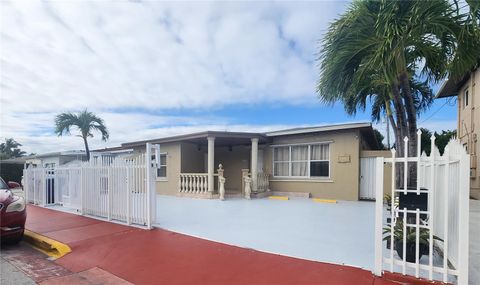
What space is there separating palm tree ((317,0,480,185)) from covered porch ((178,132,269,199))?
7.30 metres

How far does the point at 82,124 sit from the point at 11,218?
18.7 meters

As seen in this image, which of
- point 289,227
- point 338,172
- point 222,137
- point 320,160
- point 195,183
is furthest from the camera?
point 195,183

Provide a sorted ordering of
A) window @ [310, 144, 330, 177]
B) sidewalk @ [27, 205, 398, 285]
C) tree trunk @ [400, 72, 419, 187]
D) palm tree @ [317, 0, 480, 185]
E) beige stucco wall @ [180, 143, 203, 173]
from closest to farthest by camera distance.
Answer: sidewalk @ [27, 205, 398, 285] < palm tree @ [317, 0, 480, 185] < tree trunk @ [400, 72, 419, 187] < window @ [310, 144, 330, 177] < beige stucco wall @ [180, 143, 203, 173]

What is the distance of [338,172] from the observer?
12.3m

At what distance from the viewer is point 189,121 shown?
84.3 ft

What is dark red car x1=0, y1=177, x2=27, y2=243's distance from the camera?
5.79 m

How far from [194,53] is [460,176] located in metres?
9.53

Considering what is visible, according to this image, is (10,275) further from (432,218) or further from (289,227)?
(432,218)

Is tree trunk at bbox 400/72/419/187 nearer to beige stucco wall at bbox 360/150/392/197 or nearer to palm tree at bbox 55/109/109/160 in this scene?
beige stucco wall at bbox 360/150/392/197

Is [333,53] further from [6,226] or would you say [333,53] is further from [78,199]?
[78,199]

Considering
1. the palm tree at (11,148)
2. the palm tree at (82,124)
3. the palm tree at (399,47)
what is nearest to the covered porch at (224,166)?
the palm tree at (399,47)

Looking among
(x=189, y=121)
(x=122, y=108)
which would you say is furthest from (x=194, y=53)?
(x=189, y=121)

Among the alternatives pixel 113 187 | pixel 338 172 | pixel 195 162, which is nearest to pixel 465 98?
pixel 338 172

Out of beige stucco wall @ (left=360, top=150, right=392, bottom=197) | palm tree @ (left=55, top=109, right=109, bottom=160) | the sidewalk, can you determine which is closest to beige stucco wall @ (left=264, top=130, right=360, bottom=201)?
beige stucco wall @ (left=360, top=150, right=392, bottom=197)
